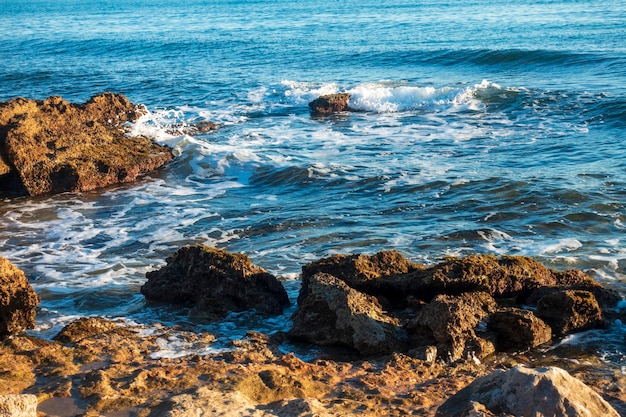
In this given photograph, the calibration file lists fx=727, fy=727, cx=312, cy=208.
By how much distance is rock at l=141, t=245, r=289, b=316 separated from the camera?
8188 mm

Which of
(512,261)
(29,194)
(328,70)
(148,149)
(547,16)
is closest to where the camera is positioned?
(512,261)

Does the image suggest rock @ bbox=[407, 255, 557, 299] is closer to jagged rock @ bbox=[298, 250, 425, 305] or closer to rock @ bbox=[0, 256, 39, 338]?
jagged rock @ bbox=[298, 250, 425, 305]

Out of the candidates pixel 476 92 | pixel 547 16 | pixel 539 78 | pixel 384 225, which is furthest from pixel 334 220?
pixel 547 16

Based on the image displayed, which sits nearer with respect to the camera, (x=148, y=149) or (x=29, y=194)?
(x=29, y=194)

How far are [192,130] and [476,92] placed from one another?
344 inches

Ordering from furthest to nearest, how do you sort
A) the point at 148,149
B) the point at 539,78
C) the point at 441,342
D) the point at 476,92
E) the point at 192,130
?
the point at 539,78
the point at 476,92
the point at 192,130
the point at 148,149
the point at 441,342

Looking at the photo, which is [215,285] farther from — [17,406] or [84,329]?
[17,406]

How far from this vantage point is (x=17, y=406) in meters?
4.78

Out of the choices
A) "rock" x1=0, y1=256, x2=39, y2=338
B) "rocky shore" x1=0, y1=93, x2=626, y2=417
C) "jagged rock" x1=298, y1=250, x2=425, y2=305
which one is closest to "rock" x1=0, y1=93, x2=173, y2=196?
"rocky shore" x1=0, y1=93, x2=626, y2=417

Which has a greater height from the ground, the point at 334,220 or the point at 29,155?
the point at 29,155

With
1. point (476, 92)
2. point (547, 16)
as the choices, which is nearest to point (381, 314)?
point (476, 92)

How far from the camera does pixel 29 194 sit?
13789 mm

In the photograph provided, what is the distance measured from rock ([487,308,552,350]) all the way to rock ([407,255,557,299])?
701 mm

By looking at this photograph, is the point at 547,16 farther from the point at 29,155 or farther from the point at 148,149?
the point at 29,155
